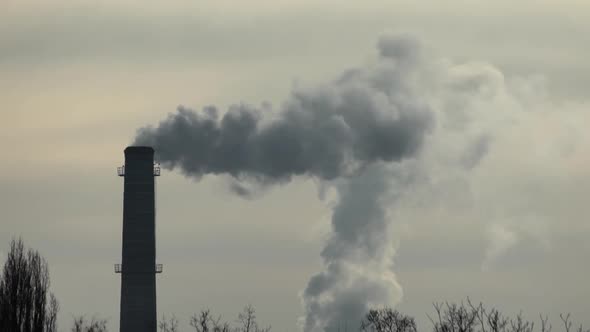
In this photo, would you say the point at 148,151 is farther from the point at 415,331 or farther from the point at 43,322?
the point at 415,331

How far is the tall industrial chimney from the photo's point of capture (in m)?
76.3

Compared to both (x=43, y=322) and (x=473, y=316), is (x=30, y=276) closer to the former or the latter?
(x=43, y=322)

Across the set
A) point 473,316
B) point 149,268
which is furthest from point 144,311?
point 473,316

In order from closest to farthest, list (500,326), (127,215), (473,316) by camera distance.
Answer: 1. (500,326)
2. (473,316)
3. (127,215)

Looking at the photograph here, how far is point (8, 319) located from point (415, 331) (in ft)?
64.2

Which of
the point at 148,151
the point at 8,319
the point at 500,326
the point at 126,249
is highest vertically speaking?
the point at 148,151

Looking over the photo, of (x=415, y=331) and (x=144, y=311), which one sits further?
(x=144, y=311)

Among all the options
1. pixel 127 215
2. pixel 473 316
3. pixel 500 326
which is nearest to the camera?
pixel 500 326

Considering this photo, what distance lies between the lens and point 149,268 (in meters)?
76.9

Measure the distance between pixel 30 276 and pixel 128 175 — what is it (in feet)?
28.7

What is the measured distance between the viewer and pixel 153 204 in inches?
3022

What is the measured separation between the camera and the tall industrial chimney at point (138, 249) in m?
76.3

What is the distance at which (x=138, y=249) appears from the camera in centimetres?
7650

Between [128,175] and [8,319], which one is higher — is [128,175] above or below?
above
